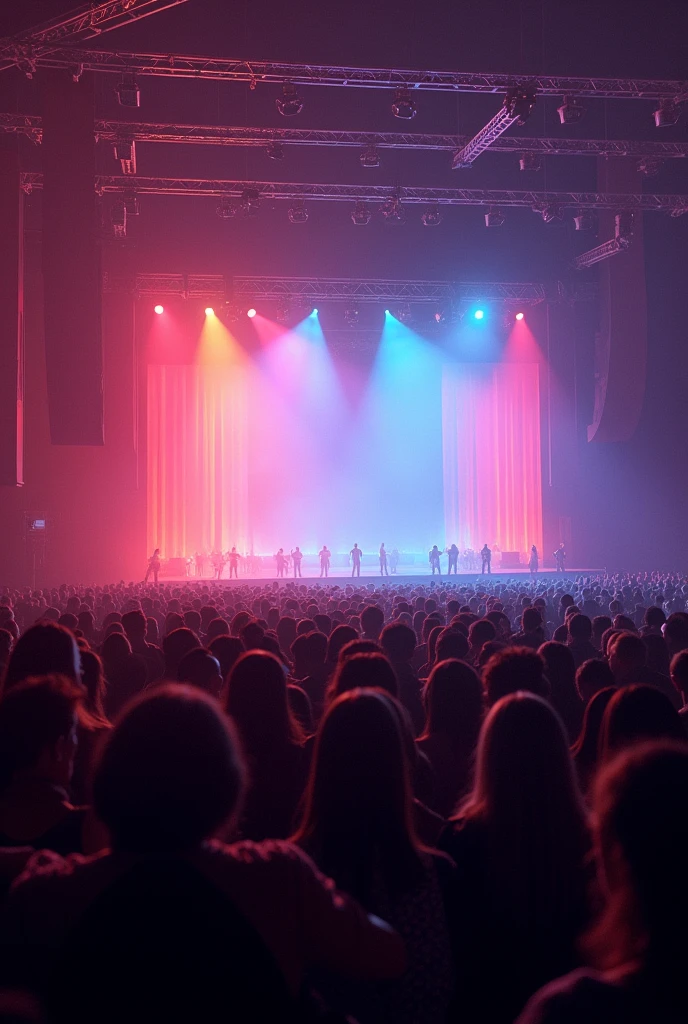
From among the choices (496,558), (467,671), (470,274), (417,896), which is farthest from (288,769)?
(496,558)

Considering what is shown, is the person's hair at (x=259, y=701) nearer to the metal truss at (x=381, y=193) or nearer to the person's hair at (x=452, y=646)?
Result: the person's hair at (x=452, y=646)

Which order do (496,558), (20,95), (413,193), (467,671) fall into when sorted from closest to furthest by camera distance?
(467,671)
(20,95)
(413,193)
(496,558)

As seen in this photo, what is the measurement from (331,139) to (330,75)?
299cm

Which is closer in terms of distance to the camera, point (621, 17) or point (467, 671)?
point (467, 671)

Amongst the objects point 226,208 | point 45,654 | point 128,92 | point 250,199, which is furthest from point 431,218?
point 45,654

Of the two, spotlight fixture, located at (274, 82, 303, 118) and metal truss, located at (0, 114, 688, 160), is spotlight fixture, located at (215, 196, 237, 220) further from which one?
spotlight fixture, located at (274, 82, 303, 118)

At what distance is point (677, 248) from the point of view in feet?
88.5

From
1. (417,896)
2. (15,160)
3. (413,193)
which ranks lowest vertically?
(417,896)

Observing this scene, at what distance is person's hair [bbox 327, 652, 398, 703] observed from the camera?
13.3 feet

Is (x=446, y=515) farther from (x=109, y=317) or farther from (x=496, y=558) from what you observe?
(x=109, y=317)

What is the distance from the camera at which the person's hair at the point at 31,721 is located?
2582mm

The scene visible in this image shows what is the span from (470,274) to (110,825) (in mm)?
27150

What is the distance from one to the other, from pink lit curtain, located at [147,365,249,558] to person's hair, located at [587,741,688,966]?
3414cm

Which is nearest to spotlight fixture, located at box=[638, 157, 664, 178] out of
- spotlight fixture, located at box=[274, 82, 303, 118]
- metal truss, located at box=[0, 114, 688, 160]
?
metal truss, located at box=[0, 114, 688, 160]
